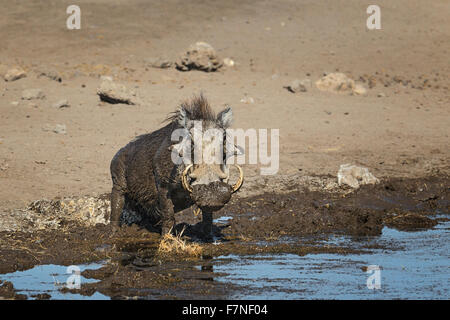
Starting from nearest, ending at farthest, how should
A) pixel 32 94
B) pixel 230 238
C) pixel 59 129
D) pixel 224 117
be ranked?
1. pixel 224 117
2. pixel 230 238
3. pixel 59 129
4. pixel 32 94

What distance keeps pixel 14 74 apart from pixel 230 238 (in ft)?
28.9

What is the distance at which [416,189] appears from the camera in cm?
988

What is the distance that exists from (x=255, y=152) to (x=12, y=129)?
4154 millimetres

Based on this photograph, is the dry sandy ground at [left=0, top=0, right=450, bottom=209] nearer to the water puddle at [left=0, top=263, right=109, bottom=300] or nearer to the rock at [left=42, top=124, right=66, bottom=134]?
the rock at [left=42, top=124, right=66, bottom=134]

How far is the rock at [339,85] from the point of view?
15.2m

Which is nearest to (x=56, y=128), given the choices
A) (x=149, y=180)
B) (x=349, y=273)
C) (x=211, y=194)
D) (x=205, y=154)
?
(x=149, y=180)

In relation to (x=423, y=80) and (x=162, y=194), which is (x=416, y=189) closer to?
(x=162, y=194)

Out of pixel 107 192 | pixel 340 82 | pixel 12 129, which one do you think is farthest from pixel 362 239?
pixel 340 82

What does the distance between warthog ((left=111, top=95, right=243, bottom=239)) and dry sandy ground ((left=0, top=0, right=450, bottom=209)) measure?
4.40 feet

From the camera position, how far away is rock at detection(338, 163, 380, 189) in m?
9.98

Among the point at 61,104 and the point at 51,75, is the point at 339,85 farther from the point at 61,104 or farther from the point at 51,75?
the point at 51,75

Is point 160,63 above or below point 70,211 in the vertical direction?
above

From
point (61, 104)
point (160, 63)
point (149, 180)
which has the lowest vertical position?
point (149, 180)

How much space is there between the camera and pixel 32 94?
13500 mm
